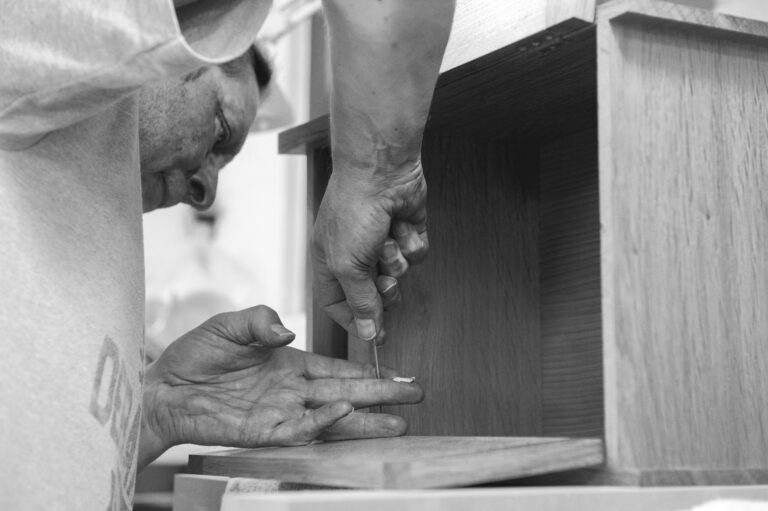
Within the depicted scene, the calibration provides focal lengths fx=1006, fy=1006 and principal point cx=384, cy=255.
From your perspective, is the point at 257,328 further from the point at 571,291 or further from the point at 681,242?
the point at 681,242

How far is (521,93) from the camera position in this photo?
989mm

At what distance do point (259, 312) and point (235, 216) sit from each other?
264 cm

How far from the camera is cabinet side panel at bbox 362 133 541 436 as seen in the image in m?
1.13

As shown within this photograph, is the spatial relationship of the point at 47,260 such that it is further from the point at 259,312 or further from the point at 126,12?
the point at 259,312

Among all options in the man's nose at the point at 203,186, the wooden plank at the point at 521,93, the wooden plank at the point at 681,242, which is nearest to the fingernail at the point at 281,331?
the wooden plank at the point at 521,93

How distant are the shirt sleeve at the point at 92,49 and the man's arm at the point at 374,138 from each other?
0.09m

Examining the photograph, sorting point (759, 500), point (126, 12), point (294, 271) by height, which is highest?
point (294, 271)

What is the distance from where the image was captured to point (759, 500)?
0.68 m

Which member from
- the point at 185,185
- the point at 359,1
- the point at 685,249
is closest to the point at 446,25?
the point at 359,1

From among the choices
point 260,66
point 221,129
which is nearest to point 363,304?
point 221,129

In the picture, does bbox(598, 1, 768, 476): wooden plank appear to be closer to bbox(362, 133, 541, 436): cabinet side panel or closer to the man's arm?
the man's arm

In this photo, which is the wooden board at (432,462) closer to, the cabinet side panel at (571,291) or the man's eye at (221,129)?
the cabinet side panel at (571,291)

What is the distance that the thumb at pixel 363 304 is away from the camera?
970 millimetres

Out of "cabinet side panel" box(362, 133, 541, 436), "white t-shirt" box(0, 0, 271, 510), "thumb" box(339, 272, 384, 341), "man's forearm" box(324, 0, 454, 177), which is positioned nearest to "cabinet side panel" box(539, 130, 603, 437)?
"cabinet side panel" box(362, 133, 541, 436)
